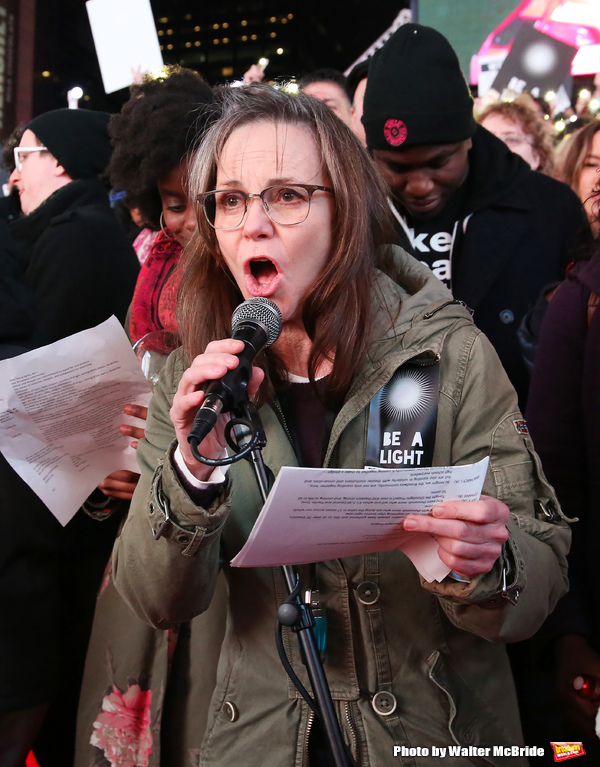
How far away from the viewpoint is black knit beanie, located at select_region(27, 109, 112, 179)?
2.96 meters

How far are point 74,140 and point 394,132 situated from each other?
1.27 metres

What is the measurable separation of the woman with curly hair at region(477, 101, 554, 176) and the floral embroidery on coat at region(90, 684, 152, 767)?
3.24 m

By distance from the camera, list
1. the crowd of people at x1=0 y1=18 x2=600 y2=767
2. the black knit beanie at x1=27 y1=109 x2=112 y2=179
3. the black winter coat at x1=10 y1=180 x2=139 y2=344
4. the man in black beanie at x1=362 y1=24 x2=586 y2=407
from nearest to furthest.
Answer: the crowd of people at x1=0 y1=18 x2=600 y2=767, the black winter coat at x1=10 y1=180 x2=139 y2=344, the man in black beanie at x1=362 y1=24 x2=586 y2=407, the black knit beanie at x1=27 y1=109 x2=112 y2=179

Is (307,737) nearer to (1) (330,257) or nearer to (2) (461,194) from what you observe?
(1) (330,257)

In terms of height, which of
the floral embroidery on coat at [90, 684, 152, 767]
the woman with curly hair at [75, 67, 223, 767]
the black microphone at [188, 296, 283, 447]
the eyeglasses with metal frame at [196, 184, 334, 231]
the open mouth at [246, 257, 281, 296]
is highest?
the eyeglasses with metal frame at [196, 184, 334, 231]

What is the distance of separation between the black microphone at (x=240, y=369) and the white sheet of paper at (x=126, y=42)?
124 inches

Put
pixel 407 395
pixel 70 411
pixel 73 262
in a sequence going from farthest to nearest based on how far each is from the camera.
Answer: pixel 73 262, pixel 70 411, pixel 407 395

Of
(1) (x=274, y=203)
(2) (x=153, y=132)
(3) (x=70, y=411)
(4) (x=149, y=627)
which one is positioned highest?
(1) (x=274, y=203)

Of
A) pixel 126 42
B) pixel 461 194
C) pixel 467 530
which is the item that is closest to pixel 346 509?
pixel 467 530

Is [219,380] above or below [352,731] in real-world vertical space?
above

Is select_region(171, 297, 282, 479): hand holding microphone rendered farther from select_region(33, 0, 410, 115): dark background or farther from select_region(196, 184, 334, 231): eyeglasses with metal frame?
select_region(33, 0, 410, 115): dark background

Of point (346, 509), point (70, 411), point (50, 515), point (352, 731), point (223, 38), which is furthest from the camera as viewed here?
point (223, 38)

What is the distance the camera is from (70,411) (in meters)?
1.95

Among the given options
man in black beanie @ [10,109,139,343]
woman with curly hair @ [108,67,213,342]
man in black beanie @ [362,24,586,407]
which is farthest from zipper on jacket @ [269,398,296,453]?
man in black beanie @ [362,24,586,407]
